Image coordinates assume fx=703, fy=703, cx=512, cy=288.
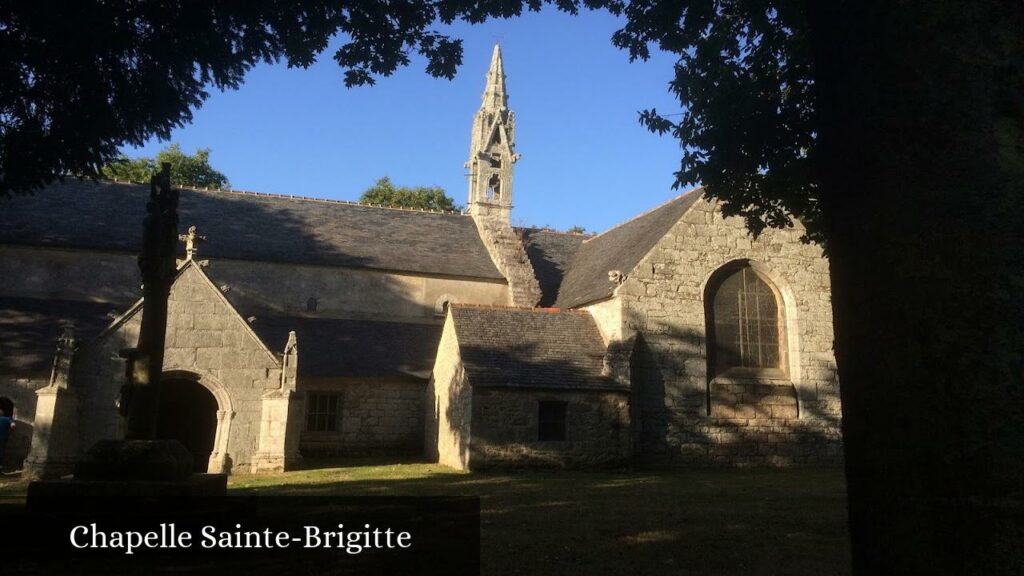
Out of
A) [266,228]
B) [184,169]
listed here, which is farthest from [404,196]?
[266,228]

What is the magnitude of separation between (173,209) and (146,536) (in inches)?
176

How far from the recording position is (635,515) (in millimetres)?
9125

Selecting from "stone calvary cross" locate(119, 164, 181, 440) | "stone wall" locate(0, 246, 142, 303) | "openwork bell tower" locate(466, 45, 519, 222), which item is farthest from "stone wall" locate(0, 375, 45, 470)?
"openwork bell tower" locate(466, 45, 519, 222)

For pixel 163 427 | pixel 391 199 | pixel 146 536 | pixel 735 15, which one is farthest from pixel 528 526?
pixel 391 199

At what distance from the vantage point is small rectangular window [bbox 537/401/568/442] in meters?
16.8

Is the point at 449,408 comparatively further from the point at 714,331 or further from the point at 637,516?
the point at 637,516

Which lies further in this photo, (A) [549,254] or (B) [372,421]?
(A) [549,254]

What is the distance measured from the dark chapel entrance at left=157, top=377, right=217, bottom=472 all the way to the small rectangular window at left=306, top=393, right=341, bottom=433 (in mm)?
2593

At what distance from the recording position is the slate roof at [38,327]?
17.6m

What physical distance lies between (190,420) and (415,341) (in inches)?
279

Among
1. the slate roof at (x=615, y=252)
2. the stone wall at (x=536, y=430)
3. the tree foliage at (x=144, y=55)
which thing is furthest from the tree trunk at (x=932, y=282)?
the slate roof at (x=615, y=252)

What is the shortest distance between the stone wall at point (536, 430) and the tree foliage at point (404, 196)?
2970cm

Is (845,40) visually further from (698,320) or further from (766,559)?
(698,320)

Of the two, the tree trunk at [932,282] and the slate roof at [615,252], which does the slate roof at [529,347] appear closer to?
the slate roof at [615,252]
